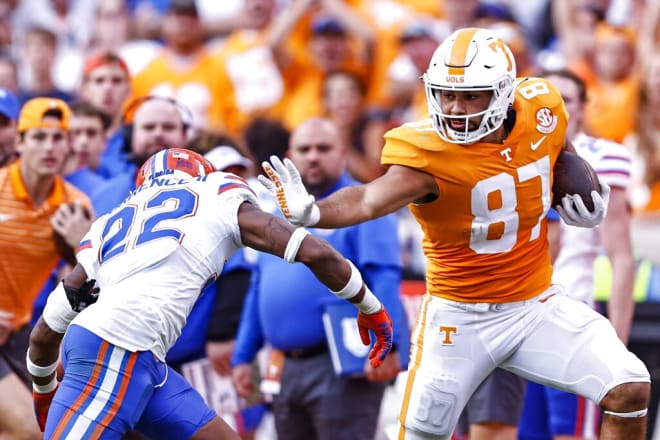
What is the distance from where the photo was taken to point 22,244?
689cm

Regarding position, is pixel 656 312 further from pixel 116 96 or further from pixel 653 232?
pixel 116 96

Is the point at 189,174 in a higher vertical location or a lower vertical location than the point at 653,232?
higher

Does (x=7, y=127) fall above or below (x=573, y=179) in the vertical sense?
below

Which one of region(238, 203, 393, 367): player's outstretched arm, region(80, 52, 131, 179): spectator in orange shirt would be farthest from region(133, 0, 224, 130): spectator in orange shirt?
region(238, 203, 393, 367): player's outstretched arm

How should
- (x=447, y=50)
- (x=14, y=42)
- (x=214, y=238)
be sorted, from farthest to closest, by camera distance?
(x=14, y=42), (x=447, y=50), (x=214, y=238)

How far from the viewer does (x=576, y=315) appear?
223 inches

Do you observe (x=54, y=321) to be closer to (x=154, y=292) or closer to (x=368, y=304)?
(x=154, y=292)

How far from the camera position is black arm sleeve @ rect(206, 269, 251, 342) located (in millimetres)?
7164

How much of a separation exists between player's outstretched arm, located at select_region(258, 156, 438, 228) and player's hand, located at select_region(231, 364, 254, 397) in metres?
2.04

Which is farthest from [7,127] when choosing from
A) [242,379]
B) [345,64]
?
[345,64]

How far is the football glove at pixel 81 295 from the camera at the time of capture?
5426mm

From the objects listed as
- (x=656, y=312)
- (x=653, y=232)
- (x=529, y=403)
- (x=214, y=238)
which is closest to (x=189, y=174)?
(x=214, y=238)

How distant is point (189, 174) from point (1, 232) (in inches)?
71.9

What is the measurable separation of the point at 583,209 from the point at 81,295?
6.90 ft
